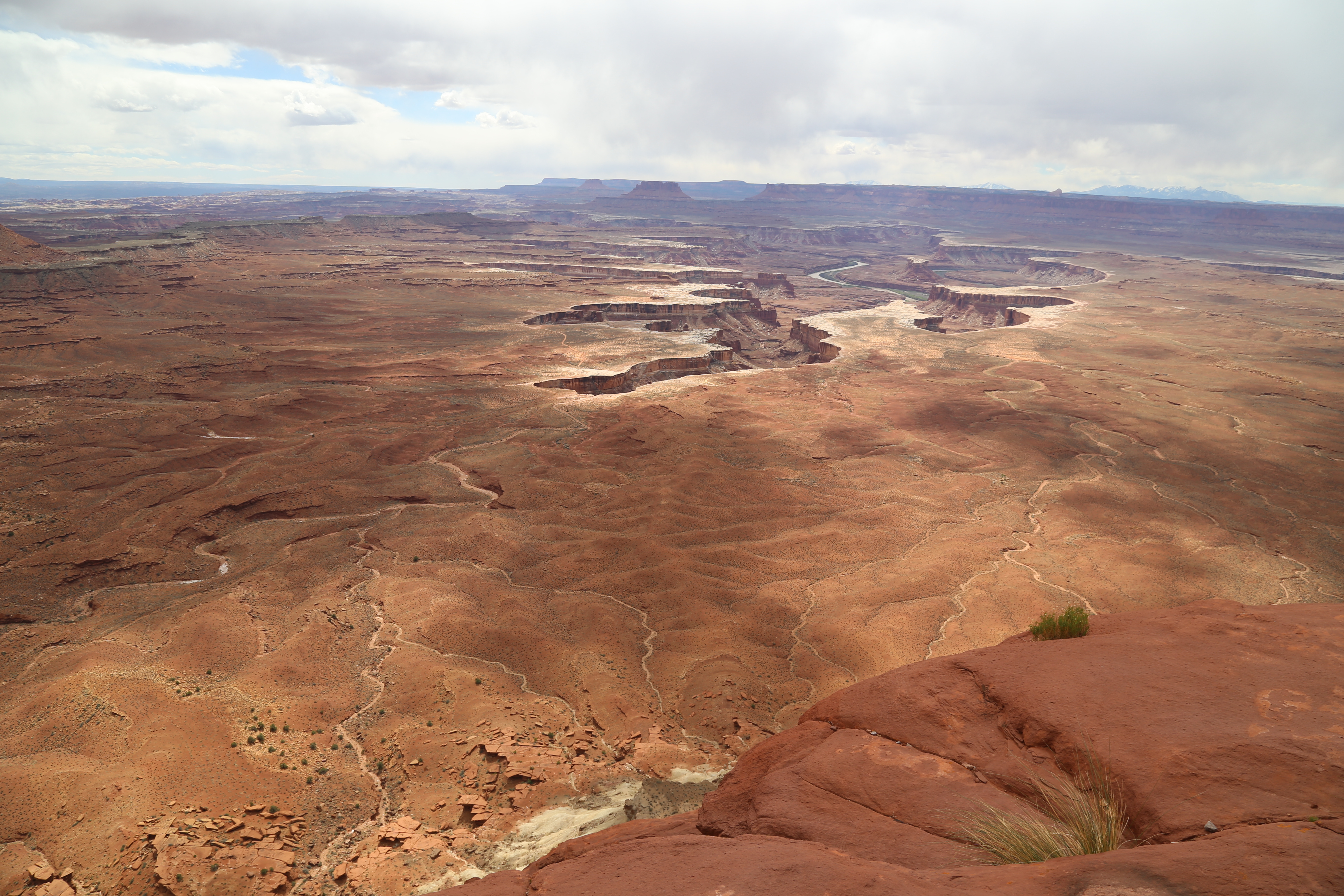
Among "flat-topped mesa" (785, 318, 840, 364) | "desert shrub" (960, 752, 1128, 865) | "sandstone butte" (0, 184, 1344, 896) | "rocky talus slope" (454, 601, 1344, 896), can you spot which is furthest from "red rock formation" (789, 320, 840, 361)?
"desert shrub" (960, 752, 1128, 865)

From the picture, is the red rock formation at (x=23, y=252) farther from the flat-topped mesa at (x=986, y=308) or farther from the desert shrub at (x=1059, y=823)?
the flat-topped mesa at (x=986, y=308)

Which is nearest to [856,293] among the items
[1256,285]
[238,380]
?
[1256,285]

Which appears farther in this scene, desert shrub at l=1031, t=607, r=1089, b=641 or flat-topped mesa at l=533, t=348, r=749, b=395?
flat-topped mesa at l=533, t=348, r=749, b=395

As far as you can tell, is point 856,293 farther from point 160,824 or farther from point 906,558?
point 160,824

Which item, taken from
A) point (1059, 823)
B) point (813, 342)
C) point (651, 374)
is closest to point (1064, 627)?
point (1059, 823)

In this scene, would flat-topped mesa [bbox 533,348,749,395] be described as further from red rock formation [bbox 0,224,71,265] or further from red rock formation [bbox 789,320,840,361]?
red rock formation [bbox 0,224,71,265]
